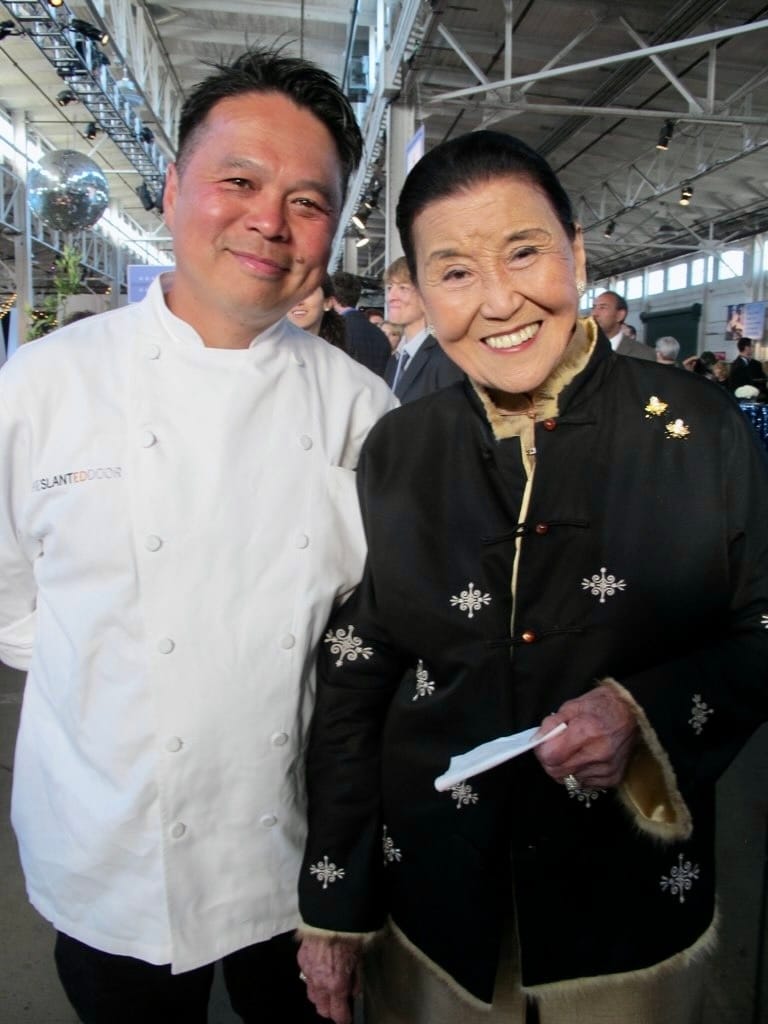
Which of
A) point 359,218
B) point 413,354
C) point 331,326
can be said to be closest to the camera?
point 331,326

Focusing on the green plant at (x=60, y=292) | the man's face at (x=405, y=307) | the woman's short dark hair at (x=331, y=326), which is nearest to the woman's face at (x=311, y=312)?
the woman's short dark hair at (x=331, y=326)

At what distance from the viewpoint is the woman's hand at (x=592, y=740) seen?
3.33ft

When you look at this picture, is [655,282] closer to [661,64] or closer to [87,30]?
[661,64]

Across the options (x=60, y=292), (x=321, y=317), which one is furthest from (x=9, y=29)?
(x=321, y=317)

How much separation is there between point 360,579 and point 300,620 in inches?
5.1

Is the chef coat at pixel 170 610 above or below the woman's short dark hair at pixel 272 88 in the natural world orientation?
below

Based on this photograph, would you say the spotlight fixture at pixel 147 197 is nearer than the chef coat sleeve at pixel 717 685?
No

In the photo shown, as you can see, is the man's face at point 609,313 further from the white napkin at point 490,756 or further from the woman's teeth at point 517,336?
the white napkin at point 490,756

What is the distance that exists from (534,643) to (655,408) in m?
0.37

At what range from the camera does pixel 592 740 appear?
3.36 ft

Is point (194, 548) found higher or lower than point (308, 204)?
lower

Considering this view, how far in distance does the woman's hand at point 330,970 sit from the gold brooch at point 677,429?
0.89 m

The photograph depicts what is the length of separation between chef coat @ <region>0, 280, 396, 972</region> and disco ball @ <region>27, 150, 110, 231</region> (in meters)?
7.43

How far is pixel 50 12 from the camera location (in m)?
7.56
